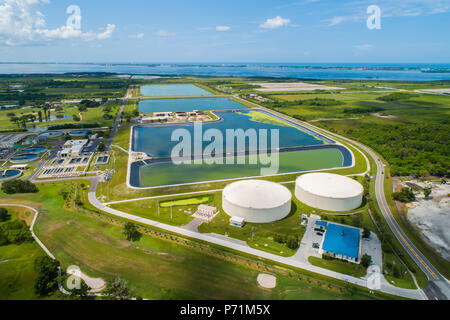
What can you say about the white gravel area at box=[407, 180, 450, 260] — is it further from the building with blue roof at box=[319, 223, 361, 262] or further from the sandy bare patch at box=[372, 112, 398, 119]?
the sandy bare patch at box=[372, 112, 398, 119]

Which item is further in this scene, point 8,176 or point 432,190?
point 8,176

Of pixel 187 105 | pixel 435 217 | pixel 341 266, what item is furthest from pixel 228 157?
pixel 187 105

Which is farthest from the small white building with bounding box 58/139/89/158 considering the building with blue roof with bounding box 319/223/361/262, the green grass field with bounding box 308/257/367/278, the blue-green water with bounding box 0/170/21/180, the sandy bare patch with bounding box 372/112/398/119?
the sandy bare patch with bounding box 372/112/398/119

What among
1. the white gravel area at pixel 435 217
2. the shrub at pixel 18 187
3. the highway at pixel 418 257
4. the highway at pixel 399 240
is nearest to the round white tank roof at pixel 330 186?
the highway at pixel 418 257

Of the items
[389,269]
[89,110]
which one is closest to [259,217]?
[389,269]

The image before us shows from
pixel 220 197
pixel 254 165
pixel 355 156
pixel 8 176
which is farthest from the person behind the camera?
pixel 355 156

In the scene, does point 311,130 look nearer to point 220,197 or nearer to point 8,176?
point 220,197
